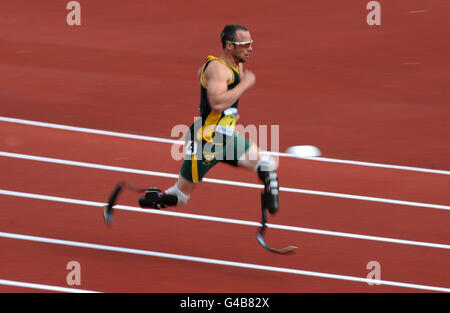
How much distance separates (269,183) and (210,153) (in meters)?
0.67

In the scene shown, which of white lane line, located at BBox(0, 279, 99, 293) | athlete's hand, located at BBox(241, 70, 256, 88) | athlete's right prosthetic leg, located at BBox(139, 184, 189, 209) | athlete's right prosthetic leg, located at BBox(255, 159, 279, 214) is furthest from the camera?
athlete's right prosthetic leg, located at BBox(139, 184, 189, 209)

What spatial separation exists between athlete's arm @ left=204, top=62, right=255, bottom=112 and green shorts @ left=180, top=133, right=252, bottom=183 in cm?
40

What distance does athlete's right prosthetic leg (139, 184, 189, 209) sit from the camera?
8.73 m

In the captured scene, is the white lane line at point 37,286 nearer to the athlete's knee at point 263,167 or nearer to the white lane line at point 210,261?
the white lane line at point 210,261

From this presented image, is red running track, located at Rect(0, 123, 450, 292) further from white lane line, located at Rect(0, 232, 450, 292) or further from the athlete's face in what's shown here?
the athlete's face

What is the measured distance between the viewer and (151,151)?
12.3 m

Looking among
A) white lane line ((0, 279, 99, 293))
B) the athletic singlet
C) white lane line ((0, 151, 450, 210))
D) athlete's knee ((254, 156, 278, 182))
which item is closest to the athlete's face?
the athletic singlet

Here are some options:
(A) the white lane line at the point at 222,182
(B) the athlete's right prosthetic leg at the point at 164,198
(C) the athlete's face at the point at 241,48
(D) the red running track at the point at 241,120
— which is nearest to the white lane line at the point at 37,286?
(D) the red running track at the point at 241,120

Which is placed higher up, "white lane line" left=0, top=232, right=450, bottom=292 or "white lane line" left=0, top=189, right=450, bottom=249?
"white lane line" left=0, top=189, right=450, bottom=249

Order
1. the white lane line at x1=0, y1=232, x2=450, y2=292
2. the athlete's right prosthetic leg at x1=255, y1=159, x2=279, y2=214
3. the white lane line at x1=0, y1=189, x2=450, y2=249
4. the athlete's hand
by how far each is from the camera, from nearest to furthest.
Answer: the athlete's hand
the athlete's right prosthetic leg at x1=255, y1=159, x2=279, y2=214
the white lane line at x1=0, y1=232, x2=450, y2=292
the white lane line at x1=0, y1=189, x2=450, y2=249

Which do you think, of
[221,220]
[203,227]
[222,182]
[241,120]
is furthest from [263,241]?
[241,120]

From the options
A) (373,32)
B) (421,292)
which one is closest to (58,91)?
(373,32)

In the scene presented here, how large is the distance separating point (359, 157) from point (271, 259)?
4004mm

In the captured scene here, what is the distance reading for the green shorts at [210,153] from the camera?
815cm
